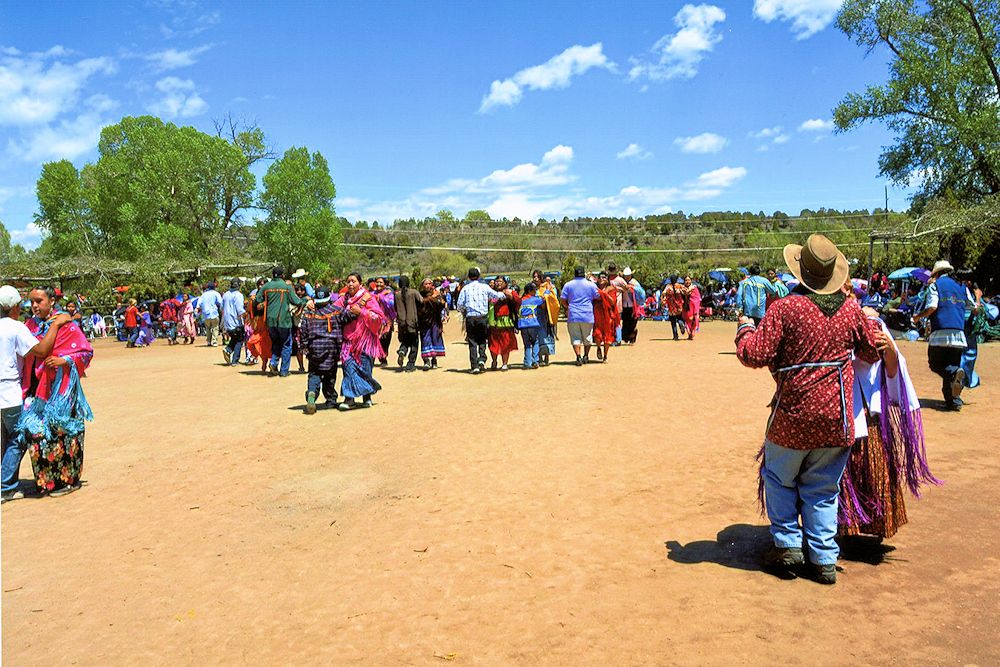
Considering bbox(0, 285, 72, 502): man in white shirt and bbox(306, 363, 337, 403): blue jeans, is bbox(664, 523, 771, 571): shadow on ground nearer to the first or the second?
bbox(0, 285, 72, 502): man in white shirt

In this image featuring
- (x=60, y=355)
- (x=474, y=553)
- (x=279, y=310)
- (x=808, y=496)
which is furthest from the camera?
(x=279, y=310)

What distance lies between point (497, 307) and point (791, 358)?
29.1 ft

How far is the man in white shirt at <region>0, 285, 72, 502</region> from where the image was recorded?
222 inches

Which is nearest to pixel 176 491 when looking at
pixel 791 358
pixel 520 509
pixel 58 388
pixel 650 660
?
pixel 58 388

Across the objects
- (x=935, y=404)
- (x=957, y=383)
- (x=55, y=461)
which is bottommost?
(x=935, y=404)

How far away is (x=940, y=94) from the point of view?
2456 centimetres

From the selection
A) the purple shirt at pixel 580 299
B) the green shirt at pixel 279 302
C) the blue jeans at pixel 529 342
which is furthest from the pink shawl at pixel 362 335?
the purple shirt at pixel 580 299

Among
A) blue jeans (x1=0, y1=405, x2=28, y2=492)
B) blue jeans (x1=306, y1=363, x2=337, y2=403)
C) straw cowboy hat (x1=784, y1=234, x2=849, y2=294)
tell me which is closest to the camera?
straw cowboy hat (x1=784, y1=234, x2=849, y2=294)

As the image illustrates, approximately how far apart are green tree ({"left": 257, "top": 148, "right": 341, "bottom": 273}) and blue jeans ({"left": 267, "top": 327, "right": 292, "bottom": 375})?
97.8 feet

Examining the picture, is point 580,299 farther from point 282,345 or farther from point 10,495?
point 10,495

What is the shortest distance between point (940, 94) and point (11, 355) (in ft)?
94.6

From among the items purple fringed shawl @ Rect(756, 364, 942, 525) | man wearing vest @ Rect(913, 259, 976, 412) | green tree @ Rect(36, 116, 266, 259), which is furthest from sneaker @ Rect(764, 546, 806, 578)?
green tree @ Rect(36, 116, 266, 259)

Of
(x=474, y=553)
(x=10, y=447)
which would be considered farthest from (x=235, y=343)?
(x=474, y=553)

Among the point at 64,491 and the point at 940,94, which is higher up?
the point at 940,94
